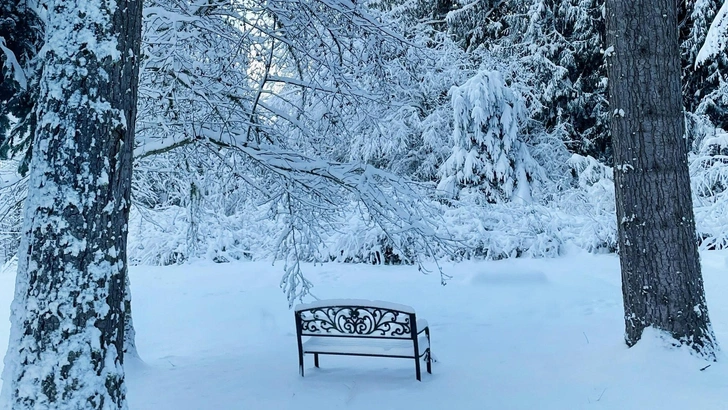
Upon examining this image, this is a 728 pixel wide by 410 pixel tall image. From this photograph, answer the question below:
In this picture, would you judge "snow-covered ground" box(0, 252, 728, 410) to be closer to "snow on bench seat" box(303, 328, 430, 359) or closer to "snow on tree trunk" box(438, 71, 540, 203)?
"snow on bench seat" box(303, 328, 430, 359)

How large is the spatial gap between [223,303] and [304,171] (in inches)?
162

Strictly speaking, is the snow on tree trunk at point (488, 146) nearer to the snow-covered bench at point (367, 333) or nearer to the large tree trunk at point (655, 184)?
the large tree trunk at point (655, 184)

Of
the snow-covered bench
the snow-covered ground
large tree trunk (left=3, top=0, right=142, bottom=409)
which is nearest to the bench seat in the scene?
the snow-covered bench

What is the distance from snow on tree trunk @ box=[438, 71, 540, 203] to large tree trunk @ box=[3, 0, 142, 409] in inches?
364

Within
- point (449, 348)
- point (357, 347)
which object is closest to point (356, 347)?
point (357, 347)

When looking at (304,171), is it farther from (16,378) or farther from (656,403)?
(656,403)

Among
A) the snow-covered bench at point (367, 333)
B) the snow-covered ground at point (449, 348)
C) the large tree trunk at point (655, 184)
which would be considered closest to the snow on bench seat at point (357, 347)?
the snow-covered bench at point (367, 333)

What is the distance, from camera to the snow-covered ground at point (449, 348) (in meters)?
3.89

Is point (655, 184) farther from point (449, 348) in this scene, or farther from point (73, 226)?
point (73, 226)

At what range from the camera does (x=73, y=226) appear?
8.21ft

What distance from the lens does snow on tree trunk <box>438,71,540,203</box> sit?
11.2 metres

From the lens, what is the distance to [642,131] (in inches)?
165

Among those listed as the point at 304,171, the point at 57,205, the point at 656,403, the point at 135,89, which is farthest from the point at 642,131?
the point at 57,205

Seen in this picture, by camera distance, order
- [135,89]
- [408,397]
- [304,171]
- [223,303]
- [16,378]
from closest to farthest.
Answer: [16,378] → [135,89] → [408,397] → [304,171] → [223,303]
